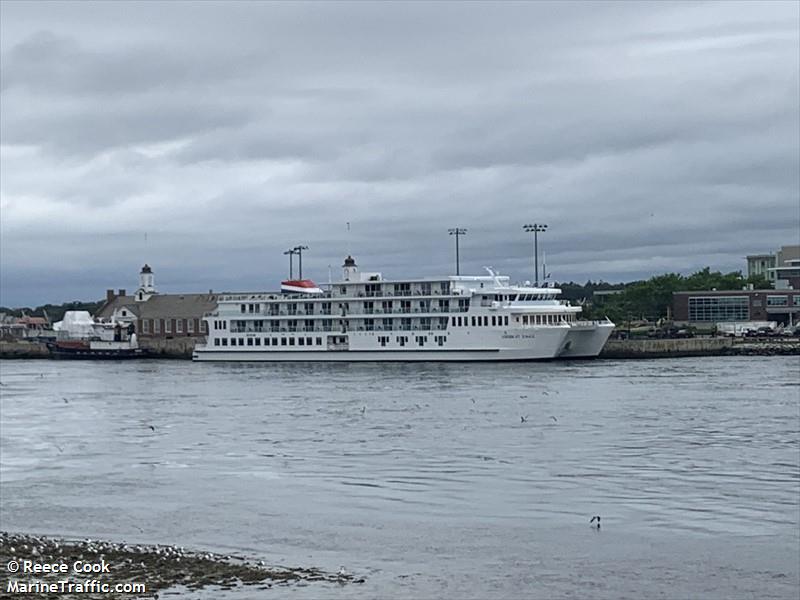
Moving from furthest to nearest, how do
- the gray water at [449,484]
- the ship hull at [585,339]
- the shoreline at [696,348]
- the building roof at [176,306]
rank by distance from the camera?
the building roof at [176,306] → the shoreline at [696,348] → the ship hull at [585,339] → the gray water at [449,484]

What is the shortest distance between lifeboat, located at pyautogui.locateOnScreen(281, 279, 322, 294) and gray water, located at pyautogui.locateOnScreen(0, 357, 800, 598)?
118ft

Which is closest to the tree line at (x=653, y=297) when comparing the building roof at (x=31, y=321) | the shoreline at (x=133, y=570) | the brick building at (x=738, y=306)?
the brick building at (x=738, y=306)

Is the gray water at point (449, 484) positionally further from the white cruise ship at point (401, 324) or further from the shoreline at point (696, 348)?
the shoreline at point (696, 348)

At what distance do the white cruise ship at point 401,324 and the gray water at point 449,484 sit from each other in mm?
25145

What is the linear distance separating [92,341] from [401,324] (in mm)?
36063

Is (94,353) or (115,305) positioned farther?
(115,305)

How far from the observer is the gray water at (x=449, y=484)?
65.0ft

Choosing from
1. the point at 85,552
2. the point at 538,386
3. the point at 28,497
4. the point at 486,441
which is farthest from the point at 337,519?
the point at 538,386

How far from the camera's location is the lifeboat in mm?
91312

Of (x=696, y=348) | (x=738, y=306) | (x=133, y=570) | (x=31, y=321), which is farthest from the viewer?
(x=31, y=321)

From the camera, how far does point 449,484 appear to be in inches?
1096

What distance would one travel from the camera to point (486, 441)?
36031 millimetres

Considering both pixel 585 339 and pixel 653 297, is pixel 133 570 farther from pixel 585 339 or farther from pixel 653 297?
pixel 653 297

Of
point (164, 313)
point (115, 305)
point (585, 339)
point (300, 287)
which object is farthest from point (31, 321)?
point (585, 339)
